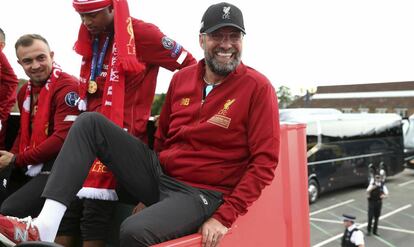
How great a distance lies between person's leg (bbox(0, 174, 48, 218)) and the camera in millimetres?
2488

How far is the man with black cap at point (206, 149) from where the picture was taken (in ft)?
6.48

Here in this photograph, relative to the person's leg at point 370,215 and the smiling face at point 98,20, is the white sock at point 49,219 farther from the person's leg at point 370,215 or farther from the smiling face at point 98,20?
the person's leg at point 370,215

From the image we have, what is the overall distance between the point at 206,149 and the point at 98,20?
0.95 meters

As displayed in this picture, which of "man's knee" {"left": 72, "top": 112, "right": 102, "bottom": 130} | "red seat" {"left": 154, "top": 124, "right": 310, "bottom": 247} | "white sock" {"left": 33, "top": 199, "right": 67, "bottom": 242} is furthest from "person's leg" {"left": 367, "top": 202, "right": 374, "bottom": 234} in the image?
"white sock" {"left": 33, "top": 199, "right": 67, "bottom": 242}

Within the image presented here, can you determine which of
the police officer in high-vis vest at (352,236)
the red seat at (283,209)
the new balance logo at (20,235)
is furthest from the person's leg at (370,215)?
the new balance logo at (20,235)

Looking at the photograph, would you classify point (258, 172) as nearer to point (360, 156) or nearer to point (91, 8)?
point (91, 8)

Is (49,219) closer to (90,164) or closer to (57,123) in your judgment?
(90,164)

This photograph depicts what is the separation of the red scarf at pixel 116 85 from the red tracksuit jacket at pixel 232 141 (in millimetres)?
367

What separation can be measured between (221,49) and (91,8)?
739 millimetres

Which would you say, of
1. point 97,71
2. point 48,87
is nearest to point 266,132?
point 97,71

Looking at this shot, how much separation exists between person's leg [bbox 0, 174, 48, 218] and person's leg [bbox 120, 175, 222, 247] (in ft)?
2.67

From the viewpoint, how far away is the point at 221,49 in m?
2.25

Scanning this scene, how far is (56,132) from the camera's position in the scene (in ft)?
8.68

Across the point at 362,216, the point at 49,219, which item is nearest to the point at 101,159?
the point at 49,219
